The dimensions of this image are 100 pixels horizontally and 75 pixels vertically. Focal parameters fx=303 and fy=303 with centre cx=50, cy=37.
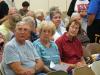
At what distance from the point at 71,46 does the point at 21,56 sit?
1.15 m

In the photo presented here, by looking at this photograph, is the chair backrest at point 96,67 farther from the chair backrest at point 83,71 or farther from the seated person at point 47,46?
the seated person at point 47,46

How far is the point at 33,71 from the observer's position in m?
3.85

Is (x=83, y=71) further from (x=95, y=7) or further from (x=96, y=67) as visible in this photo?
(x=95, y=7)

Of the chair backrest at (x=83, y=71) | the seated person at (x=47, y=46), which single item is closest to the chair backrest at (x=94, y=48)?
the seated person at (x=47, y=46)

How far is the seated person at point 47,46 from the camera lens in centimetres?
418

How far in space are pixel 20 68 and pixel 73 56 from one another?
1.23 meters

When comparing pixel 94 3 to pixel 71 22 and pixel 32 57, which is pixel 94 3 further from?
pixel 32 57

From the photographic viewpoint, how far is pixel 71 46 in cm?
466

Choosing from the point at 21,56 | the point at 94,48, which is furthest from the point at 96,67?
the point at 94,48

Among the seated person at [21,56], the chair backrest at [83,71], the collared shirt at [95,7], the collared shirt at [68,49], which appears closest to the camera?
the chair backrest at [83,71]

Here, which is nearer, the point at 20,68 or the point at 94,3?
the point at 20,68

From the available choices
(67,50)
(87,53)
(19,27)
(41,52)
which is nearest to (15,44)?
(19,27)

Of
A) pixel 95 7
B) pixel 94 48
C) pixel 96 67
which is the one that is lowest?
pixel 94 48

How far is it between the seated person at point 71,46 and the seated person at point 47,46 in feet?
0.88
